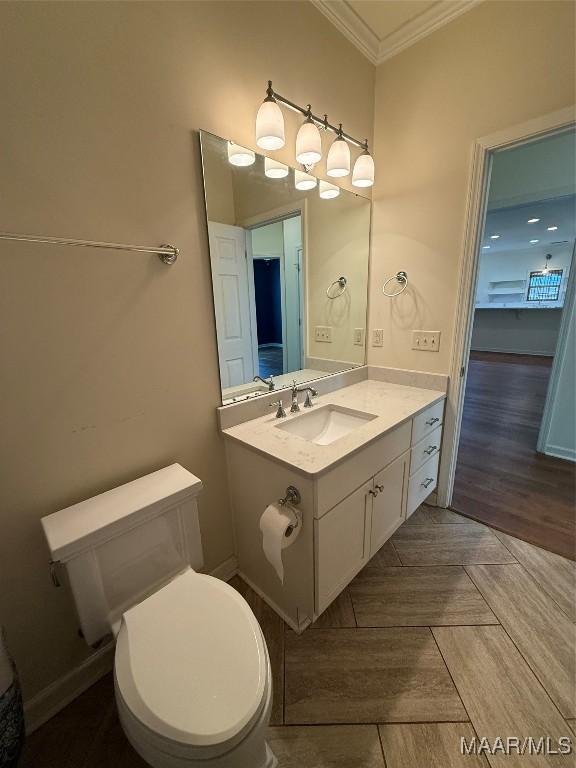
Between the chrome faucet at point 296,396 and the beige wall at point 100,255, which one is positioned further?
the chrome faucet at point 296,396

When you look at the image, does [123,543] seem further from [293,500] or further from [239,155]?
[239,155]

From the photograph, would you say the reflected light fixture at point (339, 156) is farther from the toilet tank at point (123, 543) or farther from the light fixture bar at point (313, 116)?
the toilet tank at point (123, 543)

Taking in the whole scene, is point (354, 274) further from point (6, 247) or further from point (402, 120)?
point (6, 247)

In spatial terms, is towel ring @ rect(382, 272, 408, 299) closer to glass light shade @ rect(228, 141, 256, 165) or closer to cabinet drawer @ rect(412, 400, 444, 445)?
cabinet drawer @ rect(412, 400, 444, 445)

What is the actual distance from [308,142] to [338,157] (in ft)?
0.73

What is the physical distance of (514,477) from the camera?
238 cm

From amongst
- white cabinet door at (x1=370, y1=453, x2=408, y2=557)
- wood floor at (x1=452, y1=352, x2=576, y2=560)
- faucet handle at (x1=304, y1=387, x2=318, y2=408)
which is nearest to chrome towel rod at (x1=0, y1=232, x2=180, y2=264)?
faucet handle at (x1=304, y1=387, x2=318, y2=408)

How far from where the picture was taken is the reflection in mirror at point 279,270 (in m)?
1.32

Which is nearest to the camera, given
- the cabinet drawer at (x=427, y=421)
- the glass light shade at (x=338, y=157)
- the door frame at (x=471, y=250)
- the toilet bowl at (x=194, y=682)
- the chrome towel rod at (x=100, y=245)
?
the toilet bowl at (x=194, y=682)

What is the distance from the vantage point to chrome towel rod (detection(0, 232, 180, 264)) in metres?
0.83

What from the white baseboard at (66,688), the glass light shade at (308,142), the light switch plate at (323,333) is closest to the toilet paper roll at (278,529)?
the white baseboard at (66,688)

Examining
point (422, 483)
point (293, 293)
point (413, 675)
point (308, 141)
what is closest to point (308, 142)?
point (308, 141)

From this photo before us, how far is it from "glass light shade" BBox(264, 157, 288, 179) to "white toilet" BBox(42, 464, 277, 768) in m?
→ 1.39

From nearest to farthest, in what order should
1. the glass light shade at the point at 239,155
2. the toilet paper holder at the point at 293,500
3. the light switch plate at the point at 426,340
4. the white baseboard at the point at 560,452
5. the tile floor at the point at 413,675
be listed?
the tile floor at the point at 413,675, the toilet paper holder at the point at 293,500, the glass light shade at the point at 239,155, the light switch plate at the point at 426,340, the white baseboard at the point at 560,452
